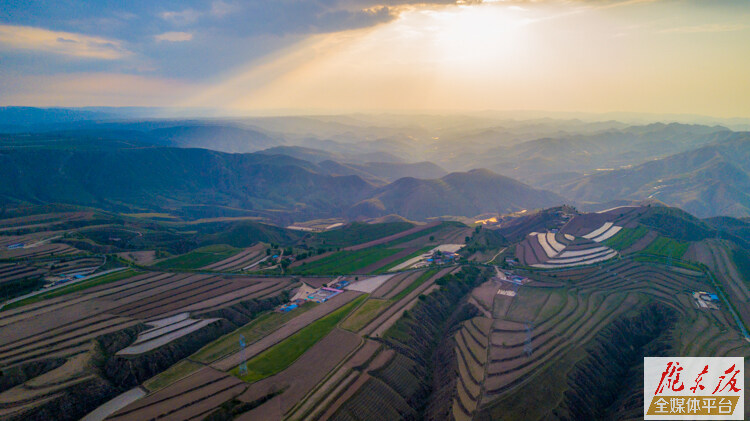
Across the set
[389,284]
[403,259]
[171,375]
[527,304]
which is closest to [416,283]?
[389,284]

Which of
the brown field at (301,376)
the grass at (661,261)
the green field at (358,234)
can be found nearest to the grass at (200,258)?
the green field at (358,234)

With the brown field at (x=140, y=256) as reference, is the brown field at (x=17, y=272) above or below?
above

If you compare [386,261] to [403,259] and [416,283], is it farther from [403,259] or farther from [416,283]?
[416,283]

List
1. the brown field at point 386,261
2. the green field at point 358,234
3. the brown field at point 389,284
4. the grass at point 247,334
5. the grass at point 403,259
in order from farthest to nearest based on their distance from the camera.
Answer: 1. the green field at point 358,234
2. the brown field at point 386,261
3. the grass at point 403,259
4. the brown field at point 389,284
5. the grass at point 247,334

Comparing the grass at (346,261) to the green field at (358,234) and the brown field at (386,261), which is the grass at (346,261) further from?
the green field at (358,234)

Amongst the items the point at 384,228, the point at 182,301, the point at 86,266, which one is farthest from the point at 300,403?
the point at 384,228
